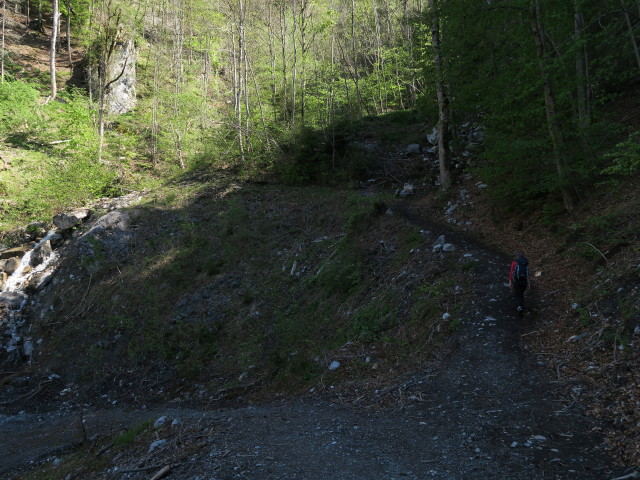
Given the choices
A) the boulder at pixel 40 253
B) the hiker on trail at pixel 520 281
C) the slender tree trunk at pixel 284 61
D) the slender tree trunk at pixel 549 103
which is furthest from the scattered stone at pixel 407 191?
the boulder at pixel 40 253

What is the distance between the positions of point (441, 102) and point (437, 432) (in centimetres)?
1206

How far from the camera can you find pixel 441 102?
13758mm

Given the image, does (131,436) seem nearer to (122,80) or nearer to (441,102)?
(441,102)

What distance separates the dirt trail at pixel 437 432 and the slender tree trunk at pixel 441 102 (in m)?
8.11

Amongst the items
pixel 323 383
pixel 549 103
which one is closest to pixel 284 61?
pixel 549 103

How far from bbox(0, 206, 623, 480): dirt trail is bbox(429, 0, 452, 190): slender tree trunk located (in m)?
8.11

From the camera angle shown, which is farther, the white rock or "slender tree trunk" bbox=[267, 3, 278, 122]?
"slender tree trunk" bbox=[267, 3, 278, 122]

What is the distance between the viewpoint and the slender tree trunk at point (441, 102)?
1309cm

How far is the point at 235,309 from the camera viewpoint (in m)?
11.8

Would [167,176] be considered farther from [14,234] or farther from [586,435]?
[586,435]

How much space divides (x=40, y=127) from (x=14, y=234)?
294 inches

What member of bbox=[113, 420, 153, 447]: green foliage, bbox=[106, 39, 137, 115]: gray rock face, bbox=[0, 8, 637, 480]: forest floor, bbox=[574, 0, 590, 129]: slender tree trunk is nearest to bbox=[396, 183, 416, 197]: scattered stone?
bbox=[574, 0, 590, 129]: slender tree trunk

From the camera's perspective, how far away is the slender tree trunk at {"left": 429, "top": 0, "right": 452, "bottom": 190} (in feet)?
43.0

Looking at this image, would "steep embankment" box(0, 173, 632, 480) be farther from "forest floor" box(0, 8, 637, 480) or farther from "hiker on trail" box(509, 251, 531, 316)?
"hiker on trail" box(509, 251, 531, 316)
